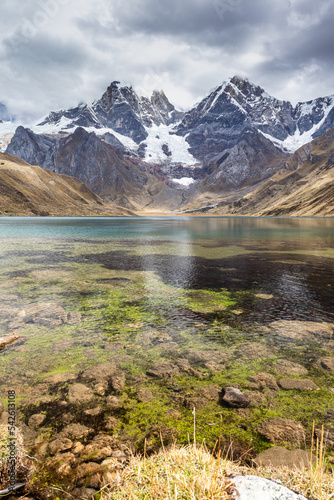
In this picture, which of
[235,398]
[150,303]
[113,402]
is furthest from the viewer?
[150,303]

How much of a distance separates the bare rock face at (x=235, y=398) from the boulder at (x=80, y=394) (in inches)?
154

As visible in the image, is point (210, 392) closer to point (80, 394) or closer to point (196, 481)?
point (80, 394)

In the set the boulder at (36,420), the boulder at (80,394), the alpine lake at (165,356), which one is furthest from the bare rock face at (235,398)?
the boulder at (36,420)

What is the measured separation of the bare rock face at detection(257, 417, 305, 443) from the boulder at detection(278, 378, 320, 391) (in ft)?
5.45

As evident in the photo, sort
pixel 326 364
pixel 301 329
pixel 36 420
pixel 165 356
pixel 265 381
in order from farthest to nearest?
pixel 301 329, pixel 165 356, pixel 326 364, pixel 265 381, pixel 36 420

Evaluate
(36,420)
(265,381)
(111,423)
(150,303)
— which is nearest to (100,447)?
(111,423)

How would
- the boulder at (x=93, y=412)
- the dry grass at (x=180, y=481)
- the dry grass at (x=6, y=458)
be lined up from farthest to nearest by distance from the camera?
the boulder at (x=93, y=412), the dry grass at (x=6, y=458), the dry grass at (x=180, y=481)

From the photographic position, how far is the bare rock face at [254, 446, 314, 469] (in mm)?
5590

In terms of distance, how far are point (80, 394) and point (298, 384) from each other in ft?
22.3

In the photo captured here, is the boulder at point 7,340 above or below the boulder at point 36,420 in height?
above

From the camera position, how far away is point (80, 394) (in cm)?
804

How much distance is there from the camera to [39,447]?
593 centimetres

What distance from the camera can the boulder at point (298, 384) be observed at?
8477mm

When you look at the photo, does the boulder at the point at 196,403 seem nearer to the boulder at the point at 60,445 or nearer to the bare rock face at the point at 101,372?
the bare rock face at the point at 101,372
